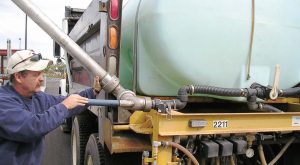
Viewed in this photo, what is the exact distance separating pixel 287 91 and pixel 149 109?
1.15 metres

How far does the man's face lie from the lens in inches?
87.1

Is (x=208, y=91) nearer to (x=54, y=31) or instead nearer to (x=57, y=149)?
(x=54, y=31)

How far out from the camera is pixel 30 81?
222 cm

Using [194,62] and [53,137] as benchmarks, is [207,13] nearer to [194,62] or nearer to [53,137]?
[194,62]

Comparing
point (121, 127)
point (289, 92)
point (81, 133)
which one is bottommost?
point (81, 133)

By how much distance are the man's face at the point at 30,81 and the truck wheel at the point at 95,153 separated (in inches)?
37.7

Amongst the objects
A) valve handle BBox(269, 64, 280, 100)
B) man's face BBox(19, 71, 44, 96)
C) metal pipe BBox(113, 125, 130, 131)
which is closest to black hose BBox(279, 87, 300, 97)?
valve handle BBox(269, 64, 280, 100)

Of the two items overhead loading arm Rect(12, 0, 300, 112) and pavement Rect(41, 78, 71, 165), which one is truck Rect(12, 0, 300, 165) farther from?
pavement Rect(41, 78, 71, 165)

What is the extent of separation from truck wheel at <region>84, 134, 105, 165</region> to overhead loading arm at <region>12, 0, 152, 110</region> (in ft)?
2.33

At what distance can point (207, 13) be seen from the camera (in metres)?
2.53

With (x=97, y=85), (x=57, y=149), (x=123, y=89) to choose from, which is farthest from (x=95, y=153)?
(x=57, y=149)

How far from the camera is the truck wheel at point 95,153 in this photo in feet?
9.66

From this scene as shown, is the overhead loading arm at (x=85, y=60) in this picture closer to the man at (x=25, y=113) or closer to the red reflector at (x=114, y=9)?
the man at (x=25, y=113)

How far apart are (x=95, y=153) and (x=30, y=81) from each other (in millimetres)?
1081
